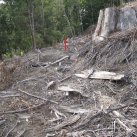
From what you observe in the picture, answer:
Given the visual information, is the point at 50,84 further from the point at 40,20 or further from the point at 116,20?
the point at 40,20

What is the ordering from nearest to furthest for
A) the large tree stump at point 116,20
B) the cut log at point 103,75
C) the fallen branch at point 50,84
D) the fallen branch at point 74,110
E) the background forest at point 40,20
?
the fallen branch at point 74,110
the cut log at point 103,75
the fallen branch at point 50,84
the large tree stump at point 116,20
the background forest at point 40,20

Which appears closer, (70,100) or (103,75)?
(70,100)

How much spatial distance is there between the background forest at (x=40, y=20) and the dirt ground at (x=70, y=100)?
8.31 metres

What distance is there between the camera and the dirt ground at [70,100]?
21.0ft

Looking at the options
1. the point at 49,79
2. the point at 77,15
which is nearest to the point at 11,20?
the point at 77,15

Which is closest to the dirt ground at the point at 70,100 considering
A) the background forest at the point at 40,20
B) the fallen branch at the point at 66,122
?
the fallen branch at the point at 66,122

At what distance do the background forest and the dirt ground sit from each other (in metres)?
8.31

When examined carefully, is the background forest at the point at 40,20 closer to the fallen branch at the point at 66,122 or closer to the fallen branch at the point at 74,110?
the fallen branch at the point at 74,110

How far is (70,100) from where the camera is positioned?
25.1 feet

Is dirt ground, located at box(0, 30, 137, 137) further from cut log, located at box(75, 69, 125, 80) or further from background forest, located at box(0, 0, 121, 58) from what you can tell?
background forest, located at box(0, 0, 121, 58)

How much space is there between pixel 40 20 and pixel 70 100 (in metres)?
14.6

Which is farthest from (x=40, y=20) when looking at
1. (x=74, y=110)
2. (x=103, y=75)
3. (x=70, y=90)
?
(x=74, y=110)

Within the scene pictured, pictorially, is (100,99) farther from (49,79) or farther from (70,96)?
(49,79)

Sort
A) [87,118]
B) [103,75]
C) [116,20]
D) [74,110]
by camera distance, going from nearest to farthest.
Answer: [87,118] → [74,110] → [103,75] → [116,20]
